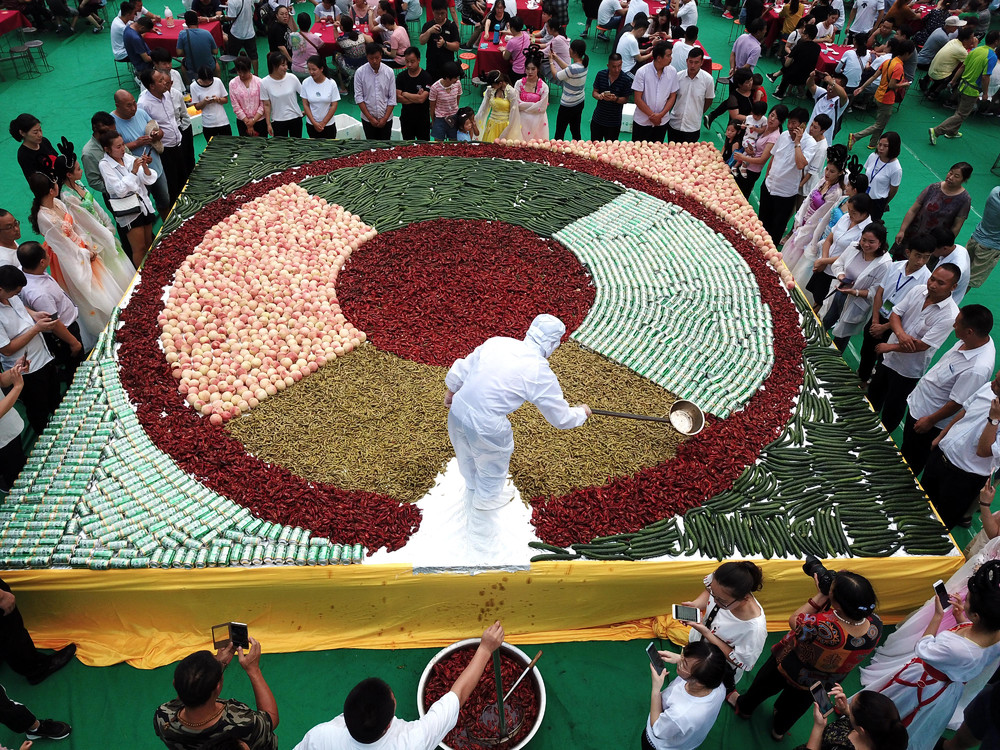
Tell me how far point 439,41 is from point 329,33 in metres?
2.80

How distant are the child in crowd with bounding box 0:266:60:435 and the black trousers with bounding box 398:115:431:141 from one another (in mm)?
6225

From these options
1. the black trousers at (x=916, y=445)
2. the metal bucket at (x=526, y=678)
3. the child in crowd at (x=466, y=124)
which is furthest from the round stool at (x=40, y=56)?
the black trousers at (x=916, y=445)

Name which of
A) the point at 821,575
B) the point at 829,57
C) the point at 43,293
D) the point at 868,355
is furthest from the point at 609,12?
the point at 821,575

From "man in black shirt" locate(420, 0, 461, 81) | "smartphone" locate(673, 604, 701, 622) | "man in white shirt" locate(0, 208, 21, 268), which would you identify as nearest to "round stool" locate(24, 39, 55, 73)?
"man in black shirt" locate(420, 0, 461, 81)

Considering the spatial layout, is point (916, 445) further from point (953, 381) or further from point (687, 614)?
point (687, 614)

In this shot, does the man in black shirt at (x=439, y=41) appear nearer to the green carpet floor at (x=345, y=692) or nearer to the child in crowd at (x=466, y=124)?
the child in crowd at (x=466, y=124)

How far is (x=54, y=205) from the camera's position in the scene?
6988 millimetres

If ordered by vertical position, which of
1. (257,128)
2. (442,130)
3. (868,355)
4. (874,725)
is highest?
(874,725)

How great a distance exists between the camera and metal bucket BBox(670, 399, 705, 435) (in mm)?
6211

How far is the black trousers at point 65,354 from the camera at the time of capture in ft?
23.1

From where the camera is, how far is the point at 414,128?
36.5 ft

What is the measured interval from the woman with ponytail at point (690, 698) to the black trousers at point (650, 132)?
885 centimetres

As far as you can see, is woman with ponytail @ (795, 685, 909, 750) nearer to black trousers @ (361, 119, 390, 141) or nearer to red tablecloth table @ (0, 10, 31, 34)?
black trousers @ (361, 119, 390, 141)

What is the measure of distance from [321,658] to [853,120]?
1404 cm
